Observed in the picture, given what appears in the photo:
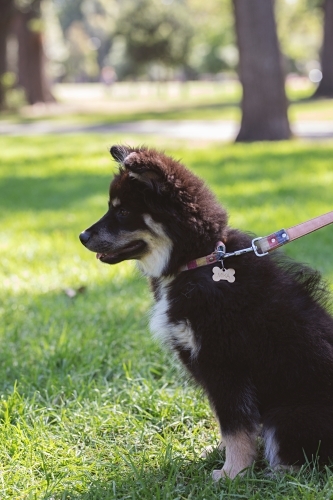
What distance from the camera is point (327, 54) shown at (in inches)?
1208

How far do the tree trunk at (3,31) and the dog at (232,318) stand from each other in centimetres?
2679

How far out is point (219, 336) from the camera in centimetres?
293

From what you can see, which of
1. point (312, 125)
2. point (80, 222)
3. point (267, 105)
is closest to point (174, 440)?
point (80, 222)

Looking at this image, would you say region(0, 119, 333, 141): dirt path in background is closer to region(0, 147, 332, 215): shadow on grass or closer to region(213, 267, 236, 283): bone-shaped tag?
region(0, 147, 332, 215): shadow on grass

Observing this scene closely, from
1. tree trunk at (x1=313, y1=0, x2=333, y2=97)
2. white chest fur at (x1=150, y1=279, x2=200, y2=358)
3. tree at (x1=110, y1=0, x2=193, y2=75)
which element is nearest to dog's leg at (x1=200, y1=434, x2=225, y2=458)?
white chest fur at (x1=150, y1=279, x2=200, y2=358)

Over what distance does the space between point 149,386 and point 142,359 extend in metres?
0.49

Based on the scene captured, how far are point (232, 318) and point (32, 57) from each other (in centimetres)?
3193

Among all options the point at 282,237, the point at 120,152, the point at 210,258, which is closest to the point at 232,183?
the point at 120,152

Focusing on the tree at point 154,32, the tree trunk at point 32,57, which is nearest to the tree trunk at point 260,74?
the tree trunk at point 32,57

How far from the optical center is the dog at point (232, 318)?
9.43 ft

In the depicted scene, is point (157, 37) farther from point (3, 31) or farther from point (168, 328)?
point (168, 328)

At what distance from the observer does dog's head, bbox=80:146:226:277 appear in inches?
119

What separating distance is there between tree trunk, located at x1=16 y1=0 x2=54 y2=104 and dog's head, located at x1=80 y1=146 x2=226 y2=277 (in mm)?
29518

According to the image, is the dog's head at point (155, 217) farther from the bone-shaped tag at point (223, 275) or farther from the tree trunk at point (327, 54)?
the tree trunk at point (327, 54)
